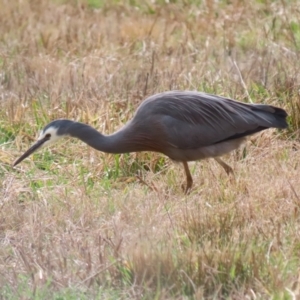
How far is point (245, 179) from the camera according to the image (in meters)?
6.13

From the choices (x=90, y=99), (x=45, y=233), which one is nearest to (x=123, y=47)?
(x=90, y=99)

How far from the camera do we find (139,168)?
7082mm

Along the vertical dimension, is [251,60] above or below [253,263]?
below

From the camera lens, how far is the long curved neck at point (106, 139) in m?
6.57

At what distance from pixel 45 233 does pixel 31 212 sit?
18.1 inches

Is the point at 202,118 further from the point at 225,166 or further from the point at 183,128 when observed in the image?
the point at 225,166

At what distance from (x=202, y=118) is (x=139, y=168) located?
66 cm

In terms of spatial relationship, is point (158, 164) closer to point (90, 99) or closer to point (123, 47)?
point (90, 99)

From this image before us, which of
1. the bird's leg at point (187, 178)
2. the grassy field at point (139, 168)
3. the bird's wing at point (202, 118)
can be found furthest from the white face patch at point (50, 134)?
the bird's leg at point (187, 178)

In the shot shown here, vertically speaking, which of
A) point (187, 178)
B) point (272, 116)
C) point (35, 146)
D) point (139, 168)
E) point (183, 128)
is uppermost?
point (272, 116)

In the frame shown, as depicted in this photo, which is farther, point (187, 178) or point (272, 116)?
point (272, 116)

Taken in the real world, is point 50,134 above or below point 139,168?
above

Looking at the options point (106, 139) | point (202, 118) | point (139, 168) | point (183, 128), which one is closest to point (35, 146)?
point (106, 139)

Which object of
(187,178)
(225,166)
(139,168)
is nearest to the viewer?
(187,178)
